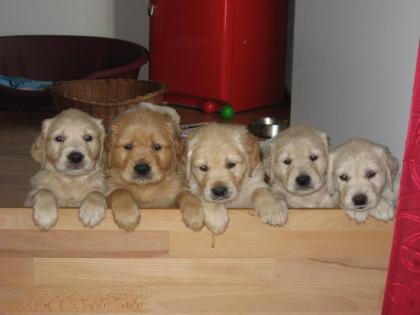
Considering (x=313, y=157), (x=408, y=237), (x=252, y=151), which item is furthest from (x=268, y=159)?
(x=408, y=237)

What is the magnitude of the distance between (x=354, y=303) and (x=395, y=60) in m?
1.14

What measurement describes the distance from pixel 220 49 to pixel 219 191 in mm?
3649

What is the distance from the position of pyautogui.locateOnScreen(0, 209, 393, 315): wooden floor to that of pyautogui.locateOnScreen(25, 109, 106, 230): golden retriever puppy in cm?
18

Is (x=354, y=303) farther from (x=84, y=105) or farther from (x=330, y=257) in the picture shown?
(x=84, y=105)

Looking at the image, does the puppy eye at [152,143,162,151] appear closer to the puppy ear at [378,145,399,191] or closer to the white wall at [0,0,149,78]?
the puppy ear at [378,145,399,191]

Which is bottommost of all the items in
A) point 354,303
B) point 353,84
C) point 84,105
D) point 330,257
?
point 354,303

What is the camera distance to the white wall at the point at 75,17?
698cm

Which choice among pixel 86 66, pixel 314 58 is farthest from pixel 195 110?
pixel 314 58

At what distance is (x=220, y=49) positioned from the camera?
577 centimetres

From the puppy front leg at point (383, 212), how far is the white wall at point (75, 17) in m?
5.43

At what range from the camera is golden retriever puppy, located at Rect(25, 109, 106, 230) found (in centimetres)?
244

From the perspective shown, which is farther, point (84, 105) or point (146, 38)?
point (146, 38)

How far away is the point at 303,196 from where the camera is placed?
8.53 feet

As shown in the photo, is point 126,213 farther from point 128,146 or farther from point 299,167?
point 299,167
